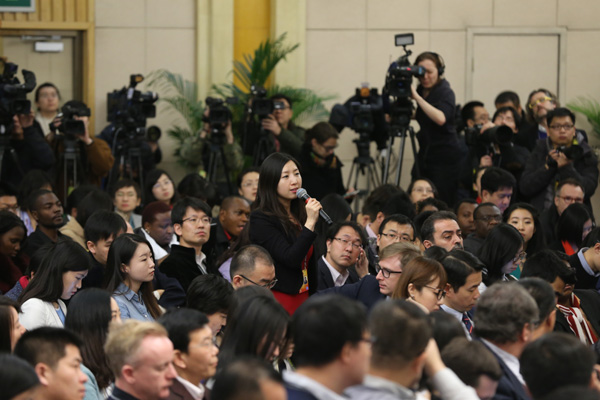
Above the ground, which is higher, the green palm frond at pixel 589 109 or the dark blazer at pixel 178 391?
the green palm frond at pixel 589 109

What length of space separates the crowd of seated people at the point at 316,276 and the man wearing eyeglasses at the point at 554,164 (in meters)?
0.02

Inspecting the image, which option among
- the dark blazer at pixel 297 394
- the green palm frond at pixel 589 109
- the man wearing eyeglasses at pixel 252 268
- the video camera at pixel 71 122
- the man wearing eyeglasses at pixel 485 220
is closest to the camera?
the dark blazer at pixel 297 394

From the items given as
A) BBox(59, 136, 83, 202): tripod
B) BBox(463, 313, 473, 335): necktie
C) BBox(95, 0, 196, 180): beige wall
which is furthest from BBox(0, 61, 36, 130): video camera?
BBox(463, 313, 473, 335): necktie

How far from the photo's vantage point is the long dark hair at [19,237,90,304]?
14.7 ft

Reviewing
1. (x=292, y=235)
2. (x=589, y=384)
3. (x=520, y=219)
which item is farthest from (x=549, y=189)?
(x=589, y=384)

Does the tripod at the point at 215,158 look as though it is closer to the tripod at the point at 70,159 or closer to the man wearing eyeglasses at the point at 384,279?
the tripod at the point at 70,159

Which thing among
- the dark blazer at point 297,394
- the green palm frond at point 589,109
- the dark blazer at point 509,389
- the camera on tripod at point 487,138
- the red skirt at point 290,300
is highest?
the green palm frond at point 589,109

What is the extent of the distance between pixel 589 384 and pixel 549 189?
4.63m

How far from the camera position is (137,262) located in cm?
479

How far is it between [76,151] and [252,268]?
3.31 m

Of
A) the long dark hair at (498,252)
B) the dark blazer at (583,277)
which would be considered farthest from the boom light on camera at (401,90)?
the long dark hair at (498,252)

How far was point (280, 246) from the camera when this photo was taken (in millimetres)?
5020

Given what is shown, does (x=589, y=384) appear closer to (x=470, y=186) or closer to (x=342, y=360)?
(x=342, y=360)

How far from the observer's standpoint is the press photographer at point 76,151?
297 inches
